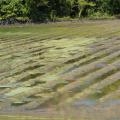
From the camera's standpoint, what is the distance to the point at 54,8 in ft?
105

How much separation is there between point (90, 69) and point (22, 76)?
4.56 feet

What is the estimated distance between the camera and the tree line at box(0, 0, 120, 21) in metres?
28.6

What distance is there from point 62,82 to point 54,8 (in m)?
24.8

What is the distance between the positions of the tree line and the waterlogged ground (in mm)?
16089

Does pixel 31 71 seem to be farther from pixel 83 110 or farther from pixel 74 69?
pixel 83 110

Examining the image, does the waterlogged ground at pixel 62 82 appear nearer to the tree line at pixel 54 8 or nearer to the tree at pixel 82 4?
the tree line at pixel 54 8

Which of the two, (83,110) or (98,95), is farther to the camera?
(98,95)

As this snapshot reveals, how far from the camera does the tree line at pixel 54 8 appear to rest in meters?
28.6

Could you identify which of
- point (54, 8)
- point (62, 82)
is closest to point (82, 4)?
point (54, 8)

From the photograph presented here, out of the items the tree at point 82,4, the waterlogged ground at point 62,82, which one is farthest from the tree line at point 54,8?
the waterlogged ground at point 62,82

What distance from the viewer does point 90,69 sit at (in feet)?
28.9

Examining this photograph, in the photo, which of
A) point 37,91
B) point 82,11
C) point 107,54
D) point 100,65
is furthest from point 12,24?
point 37,91

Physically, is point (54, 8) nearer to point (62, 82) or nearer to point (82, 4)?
point (82, 4)

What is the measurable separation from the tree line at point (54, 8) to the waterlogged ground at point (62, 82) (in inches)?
633
